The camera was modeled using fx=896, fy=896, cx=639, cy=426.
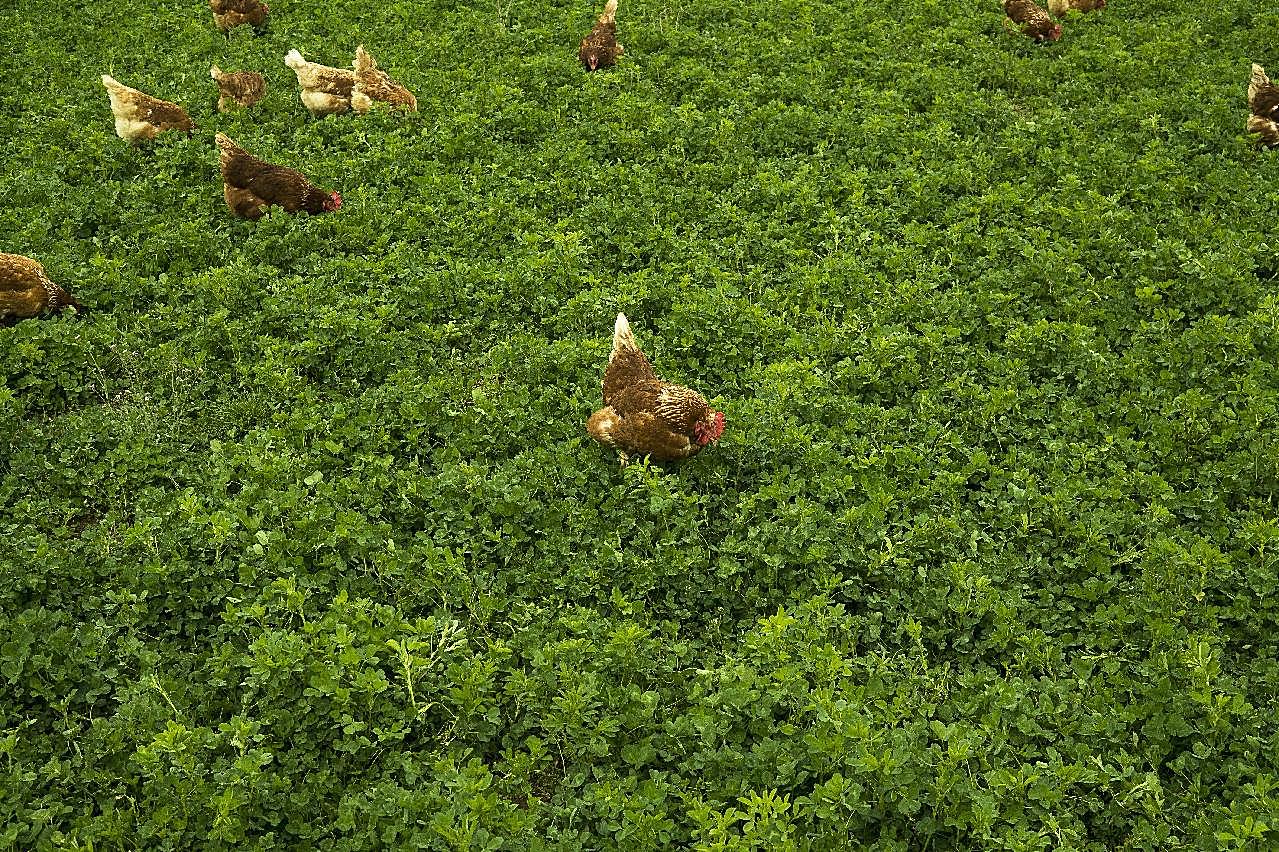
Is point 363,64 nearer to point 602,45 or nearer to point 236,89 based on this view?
point 236,89

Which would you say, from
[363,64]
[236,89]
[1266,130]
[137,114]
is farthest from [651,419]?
[236,89]

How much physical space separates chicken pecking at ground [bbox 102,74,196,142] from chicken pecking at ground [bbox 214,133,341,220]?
1.68m

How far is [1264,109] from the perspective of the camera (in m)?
9.39

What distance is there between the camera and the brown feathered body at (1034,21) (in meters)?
11.9

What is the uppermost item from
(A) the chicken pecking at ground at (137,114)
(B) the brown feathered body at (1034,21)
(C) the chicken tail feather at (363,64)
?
(B) the brown feathered body at (1034,21)

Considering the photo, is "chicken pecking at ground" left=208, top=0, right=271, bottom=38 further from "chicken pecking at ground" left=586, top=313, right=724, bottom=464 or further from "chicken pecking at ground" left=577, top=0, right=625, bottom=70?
"chicken pecking at ground" left=586, top=313, right=724, bottom=464

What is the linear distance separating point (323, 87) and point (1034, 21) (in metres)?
9.18

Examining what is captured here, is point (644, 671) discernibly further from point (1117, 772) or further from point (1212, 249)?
point (1212, 249)

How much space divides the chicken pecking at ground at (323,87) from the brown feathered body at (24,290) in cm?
408

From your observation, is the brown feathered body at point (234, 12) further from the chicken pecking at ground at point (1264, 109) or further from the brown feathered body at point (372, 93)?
the chicken pecking at ground at point (1264, 109)

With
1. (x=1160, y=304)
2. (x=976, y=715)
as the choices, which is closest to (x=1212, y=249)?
(x=1160, y=304)

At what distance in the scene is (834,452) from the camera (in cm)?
623

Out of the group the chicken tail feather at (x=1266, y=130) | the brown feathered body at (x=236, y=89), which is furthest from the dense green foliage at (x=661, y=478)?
the brown feathered body at (x=236, y=89)

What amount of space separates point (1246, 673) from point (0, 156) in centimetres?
1235
